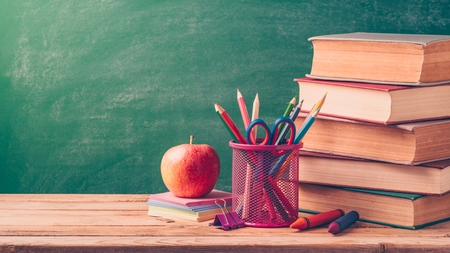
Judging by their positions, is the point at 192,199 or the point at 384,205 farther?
the point at 192,199

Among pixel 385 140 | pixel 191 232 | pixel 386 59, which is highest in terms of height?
pixel 386 59

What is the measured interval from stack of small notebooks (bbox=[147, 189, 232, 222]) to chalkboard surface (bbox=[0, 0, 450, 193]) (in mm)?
362

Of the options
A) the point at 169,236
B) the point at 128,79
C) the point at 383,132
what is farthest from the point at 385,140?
the point at 128,79

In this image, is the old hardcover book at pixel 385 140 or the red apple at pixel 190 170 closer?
the old hardcover book at pixel 385 140

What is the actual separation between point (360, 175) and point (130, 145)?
763 millimetres

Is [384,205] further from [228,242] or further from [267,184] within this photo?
[228,242]

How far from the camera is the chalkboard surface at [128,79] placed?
1.35 metres

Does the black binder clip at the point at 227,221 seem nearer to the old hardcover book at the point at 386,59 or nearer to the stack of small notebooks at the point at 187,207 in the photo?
the stack of small notebooks at the point at 187,207

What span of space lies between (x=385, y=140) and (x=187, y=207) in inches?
18.4

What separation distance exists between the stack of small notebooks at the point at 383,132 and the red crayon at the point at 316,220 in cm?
6

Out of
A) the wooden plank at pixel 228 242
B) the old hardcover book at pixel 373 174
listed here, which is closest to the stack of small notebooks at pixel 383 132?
the old hardcover book at pixel 373 174

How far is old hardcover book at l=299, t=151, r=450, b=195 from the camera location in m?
0.89

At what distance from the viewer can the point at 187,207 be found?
0.99 metres

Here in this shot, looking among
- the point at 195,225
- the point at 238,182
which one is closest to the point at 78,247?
the point at 195,225
